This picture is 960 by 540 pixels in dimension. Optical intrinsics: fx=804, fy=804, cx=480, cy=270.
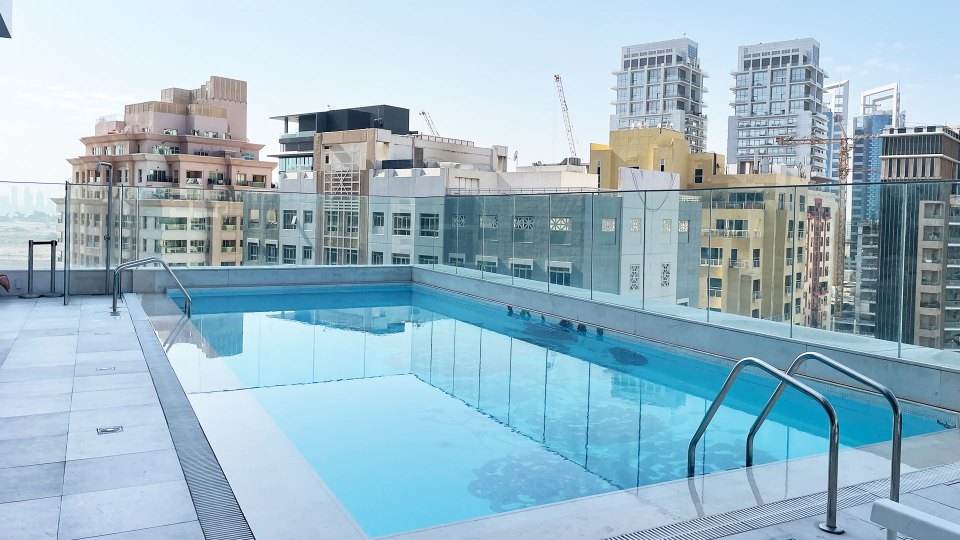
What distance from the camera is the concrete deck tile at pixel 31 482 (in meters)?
3.74

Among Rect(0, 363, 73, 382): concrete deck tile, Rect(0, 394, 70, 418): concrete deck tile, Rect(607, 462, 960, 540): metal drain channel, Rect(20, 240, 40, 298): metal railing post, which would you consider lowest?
Rect(607, 462, 960, 540): metal drain channel

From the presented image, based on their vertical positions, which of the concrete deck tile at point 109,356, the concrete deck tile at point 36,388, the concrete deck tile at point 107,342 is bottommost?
the concrete deck tile at point 36,388

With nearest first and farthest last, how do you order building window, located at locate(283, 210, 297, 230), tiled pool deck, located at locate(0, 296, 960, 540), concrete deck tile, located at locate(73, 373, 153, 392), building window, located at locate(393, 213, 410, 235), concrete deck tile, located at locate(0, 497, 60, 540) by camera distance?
concrete deck tile, located at locate(0, 497, 60, 540) < tiled pool deck, located at locate(0, 296, 960, 540) < concrete deck tile, located at locate(73, 373, 153, 392) < building window, located at locate(283, 210, 297, 230) < building window, located at locate(393, 213, 410, 235)

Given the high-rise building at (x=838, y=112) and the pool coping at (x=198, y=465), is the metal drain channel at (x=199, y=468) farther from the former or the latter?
the high-rise building at (x=838, y=112)

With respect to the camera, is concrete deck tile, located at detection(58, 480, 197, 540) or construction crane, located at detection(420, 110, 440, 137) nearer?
concrete deck tile, located at detection(58, 480, 197, 540)

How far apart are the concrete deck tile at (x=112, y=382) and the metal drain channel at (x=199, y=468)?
84 mm

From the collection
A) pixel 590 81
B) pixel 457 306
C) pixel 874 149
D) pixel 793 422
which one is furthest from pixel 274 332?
pixel 874 149

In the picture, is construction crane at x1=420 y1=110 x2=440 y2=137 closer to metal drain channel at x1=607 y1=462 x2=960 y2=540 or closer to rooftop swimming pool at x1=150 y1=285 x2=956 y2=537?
rooftop swimming pool at x1=150 y1=285 x2=956 y2=537

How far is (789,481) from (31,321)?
7837 millimetres

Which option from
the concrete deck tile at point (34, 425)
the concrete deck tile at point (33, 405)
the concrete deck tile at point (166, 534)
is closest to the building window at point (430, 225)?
the concrete deck tile at point (33, 405)

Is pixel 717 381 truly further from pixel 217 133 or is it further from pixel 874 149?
pixel 874 149

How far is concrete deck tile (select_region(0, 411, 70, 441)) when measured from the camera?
15.3ft

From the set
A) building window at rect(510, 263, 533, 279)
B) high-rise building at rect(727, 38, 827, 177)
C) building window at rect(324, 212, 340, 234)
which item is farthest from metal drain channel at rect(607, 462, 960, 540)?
high-rise building at rect(727, 38, 827, 177)

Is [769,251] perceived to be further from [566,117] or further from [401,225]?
[566,117]
